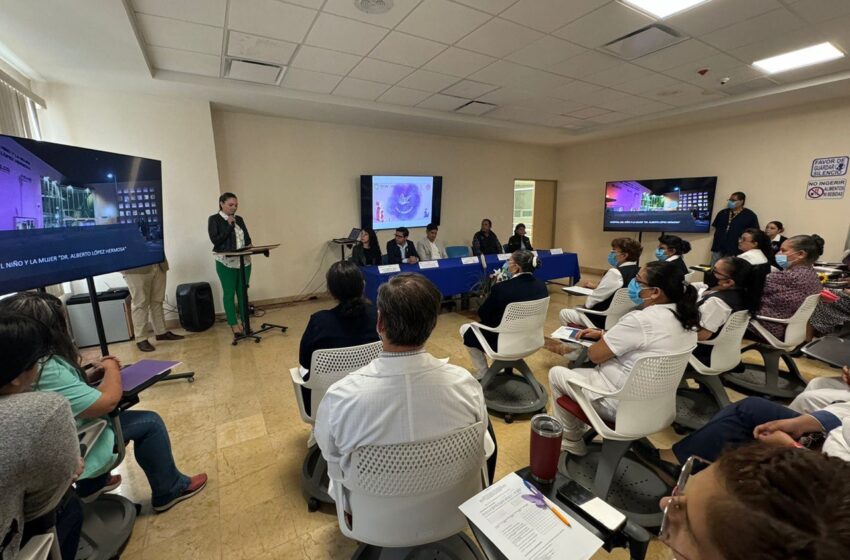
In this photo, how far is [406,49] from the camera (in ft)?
10.6

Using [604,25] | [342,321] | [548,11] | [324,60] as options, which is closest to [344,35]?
[324,60]

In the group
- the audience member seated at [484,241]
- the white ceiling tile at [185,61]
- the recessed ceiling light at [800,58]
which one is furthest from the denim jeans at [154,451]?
the recessed ceiling light at [800,58]

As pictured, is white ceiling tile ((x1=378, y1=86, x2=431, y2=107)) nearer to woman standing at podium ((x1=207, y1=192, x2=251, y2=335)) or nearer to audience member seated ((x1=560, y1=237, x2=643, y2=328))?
woman standing at podium ((x1=207, y1=192, x2=251, y2=335))

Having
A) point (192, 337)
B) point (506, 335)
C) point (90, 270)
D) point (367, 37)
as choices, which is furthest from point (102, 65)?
point (506, 335)

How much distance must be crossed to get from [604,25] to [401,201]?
406 centimetres

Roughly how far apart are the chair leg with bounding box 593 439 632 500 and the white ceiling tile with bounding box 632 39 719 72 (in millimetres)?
3615

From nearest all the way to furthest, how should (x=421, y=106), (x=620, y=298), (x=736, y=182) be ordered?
(x=620, y=298) → (x=421, y=106) → (x=736, y=182)

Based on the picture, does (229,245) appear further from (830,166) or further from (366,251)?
(830,166)

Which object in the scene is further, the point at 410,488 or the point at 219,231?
the point at 219,231

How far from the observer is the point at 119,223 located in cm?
252

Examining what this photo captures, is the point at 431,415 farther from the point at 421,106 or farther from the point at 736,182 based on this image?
the point at 736,182

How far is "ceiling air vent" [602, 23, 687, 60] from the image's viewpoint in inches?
118

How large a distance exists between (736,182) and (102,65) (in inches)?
339

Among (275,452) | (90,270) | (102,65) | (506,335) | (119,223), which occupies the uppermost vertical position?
(102,65)
